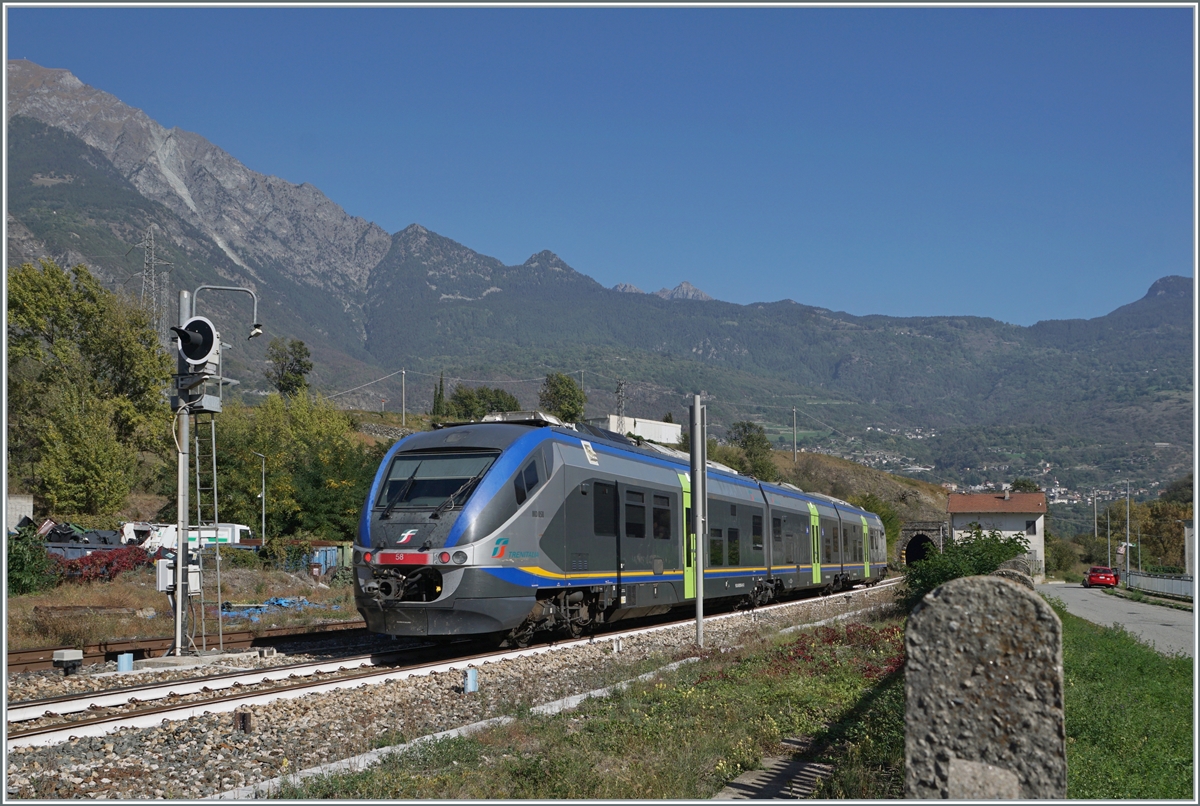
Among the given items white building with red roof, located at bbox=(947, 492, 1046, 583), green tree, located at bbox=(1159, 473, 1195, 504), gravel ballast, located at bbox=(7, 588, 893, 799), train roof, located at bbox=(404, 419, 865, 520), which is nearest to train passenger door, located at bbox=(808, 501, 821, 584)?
train roof, located at bbox=(404, 419, 865, 520)

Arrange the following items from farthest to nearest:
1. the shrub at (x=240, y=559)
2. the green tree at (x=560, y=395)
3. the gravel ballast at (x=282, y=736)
A: the green tree at (x=560, y=395) → the shrub at (x=240, y=559) → the gravel ballast at (x=282, y=736)

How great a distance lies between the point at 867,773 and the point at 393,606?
8.74 metres

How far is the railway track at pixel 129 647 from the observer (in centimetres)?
1455

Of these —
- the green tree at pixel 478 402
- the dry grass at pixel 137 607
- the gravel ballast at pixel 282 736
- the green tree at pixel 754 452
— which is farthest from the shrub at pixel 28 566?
the green tree at pixel 478 402

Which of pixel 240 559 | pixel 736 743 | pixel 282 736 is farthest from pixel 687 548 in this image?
pixel 240 559

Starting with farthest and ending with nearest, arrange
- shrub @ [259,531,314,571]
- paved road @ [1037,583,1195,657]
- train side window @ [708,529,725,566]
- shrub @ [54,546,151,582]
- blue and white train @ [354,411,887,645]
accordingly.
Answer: shrub @ [259,531,314,571]
shrub @ [54,546,151,582]
train side window @ [708,529,725,566]
paved road @ [1037,583,1195,657]
blue and white train @ [354,411,887,645]

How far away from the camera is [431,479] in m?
15.0

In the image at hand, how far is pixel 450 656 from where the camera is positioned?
1510 cm

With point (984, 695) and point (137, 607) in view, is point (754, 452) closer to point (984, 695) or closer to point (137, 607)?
point (137, 607)

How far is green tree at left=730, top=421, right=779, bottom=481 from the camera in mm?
98644

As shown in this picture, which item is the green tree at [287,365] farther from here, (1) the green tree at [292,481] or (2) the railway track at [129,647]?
(2) the railway track at [129,647]

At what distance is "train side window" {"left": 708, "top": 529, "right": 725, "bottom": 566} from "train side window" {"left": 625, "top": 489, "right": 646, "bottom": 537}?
3836mm

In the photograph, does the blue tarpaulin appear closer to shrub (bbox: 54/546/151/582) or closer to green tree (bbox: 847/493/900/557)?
shrub (bbox: 54/546/151/582)

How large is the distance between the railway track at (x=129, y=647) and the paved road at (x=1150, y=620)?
16332 mm
